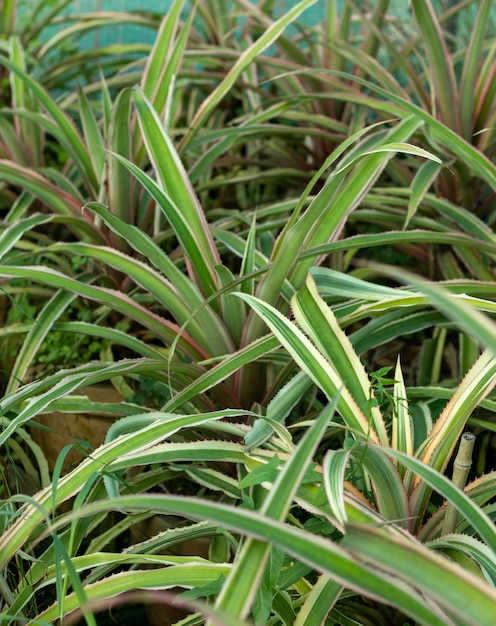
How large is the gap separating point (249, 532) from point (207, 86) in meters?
1.62

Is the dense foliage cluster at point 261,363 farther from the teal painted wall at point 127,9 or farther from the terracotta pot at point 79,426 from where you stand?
the teal painted wall at point 127,9

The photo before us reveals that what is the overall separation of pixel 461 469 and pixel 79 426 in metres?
0.78

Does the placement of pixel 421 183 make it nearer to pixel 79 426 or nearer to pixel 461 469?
pixel 461 469

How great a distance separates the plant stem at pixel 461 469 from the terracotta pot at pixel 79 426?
0.70 meters

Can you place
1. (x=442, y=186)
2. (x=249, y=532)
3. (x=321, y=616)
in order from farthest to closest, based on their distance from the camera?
(x=442, y=186) → (x=321, y=616) → (x=249, y=532)

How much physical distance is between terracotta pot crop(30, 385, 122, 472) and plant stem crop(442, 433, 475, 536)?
2.28 feet

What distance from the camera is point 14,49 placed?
1.70 m

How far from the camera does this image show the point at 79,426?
4.50ft

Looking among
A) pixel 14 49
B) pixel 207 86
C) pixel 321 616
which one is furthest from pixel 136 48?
pixel 321 616

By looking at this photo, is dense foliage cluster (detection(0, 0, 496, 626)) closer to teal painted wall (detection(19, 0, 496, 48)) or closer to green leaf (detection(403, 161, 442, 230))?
green leaf (detection(403, 161, 442, 230))

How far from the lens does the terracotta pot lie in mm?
1352

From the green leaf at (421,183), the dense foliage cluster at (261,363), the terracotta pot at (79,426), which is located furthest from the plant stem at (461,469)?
the terracotta pot at (79,426)

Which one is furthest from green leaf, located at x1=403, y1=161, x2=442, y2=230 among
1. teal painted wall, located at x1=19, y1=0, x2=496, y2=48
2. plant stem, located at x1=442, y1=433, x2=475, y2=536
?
teal painted wall, located at x1=19, y1=0, x2=496, y2=48

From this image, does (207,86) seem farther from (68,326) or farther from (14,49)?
(68,326)
